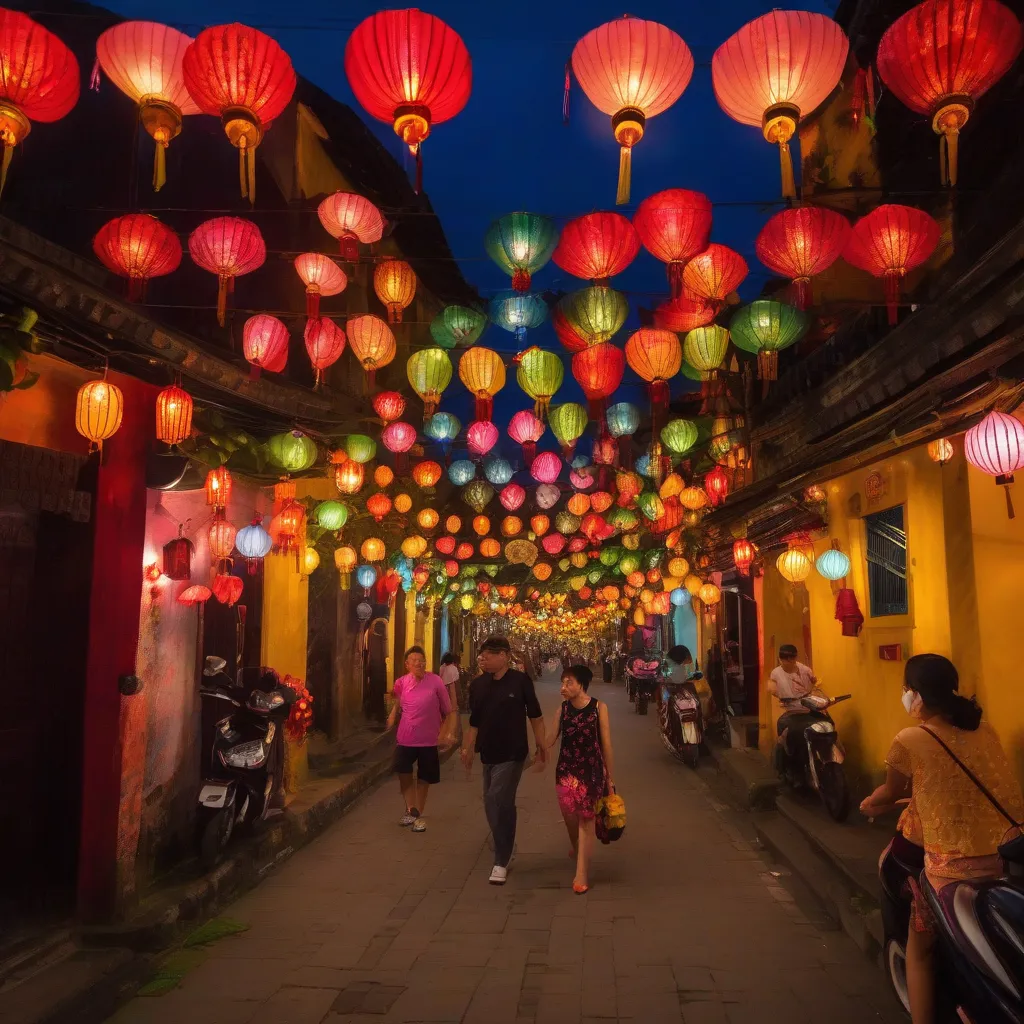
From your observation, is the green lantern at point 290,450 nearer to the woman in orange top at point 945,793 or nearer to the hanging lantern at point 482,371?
the hanging lantern at point 482,371

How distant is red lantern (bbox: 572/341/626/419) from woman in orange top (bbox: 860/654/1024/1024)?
5.15 meters

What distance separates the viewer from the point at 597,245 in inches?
261

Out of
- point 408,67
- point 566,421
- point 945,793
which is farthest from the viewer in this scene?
point 566,421

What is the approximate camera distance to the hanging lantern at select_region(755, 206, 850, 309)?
6.09m

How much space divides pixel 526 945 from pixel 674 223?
536 cm

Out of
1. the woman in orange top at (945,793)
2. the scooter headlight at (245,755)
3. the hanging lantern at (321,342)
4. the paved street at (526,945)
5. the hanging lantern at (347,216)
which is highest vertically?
the hanging lantern at (347,216)

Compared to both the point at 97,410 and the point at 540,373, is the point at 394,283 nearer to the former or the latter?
the point at 540,373

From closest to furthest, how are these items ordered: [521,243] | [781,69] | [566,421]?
[781,69] < [521,243] < [566,421]

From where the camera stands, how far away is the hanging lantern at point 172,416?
632 cm

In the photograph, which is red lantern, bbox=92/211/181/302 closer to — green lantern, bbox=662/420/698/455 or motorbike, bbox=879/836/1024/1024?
motorbike, bbox=879/836/1024/1024

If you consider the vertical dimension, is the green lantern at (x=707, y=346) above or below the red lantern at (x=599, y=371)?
above

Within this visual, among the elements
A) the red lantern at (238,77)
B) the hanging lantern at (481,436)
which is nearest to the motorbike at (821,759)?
the hanging lantern at (481,436)

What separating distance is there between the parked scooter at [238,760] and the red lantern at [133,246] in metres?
3.33

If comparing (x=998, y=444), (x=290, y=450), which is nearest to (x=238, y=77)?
(x=290, y=450)
